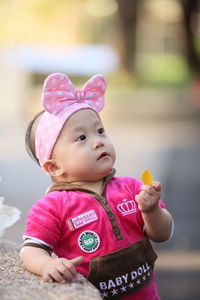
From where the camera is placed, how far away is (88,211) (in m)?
2.42

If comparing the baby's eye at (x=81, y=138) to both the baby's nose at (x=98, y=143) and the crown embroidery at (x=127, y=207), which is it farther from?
the crown embroidery at (x=127, y=207)

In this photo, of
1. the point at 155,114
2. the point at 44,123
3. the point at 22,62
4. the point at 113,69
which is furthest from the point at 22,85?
the point at 44,123

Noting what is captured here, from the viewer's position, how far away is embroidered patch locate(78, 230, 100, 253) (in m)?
2.39

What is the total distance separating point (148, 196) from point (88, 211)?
222 millimetres

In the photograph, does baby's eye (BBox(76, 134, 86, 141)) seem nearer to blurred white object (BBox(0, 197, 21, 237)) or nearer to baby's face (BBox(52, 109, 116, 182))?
baby's face (BBox(52, 109, 116, 182))

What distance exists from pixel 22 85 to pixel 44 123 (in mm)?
14465

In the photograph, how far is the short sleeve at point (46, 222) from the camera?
236 centimetres

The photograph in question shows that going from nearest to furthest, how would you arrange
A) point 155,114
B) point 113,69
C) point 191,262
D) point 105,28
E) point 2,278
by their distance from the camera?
point 2,278
point 191,262
point 155,114
point 113,69
point 105,28

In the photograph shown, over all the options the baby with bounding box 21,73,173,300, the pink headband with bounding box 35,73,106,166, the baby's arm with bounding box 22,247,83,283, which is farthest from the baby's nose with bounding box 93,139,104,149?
the baby's arm with bounding box 22,247,83,283

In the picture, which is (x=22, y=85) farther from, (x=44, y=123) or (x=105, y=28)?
(x=44, y=123)

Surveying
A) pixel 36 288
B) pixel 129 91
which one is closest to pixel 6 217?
pixel 36 288

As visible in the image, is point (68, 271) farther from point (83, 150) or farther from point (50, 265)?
point (83, 150)

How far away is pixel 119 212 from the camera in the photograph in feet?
8.07

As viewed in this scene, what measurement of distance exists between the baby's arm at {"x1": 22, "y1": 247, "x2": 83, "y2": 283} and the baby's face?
33 centimetres
